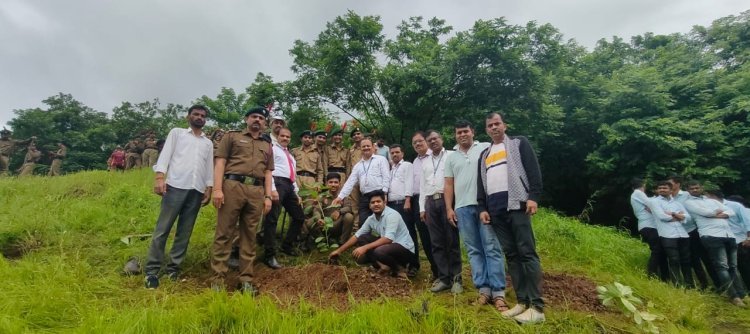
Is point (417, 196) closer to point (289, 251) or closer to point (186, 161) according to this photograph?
point (289, 251)

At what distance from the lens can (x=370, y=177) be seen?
4.93 meters

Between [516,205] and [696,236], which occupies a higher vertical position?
[516,205]

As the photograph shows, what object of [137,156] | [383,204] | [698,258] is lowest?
[698,258]

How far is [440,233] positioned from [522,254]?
1.02 meters

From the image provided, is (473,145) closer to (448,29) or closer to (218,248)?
(218,248)

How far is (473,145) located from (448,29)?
10620 mm

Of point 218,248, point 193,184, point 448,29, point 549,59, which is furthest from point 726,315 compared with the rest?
point 448,29

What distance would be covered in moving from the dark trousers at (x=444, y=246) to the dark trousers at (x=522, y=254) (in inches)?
28.3

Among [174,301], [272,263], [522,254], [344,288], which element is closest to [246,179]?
[272,263]

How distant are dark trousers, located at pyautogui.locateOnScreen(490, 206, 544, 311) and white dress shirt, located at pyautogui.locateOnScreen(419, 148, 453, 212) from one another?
852mm

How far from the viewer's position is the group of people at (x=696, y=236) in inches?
207

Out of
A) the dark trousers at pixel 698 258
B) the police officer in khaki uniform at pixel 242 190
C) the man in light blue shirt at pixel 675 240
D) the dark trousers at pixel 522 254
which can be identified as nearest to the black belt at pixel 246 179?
the police officer in khaki uniform at pixel 242 190

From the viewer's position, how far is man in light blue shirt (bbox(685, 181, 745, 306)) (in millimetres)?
5168

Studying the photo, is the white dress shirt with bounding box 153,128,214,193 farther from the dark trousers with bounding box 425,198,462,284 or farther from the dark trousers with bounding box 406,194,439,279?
the dark trousers with bounding box 425,198,462,284
